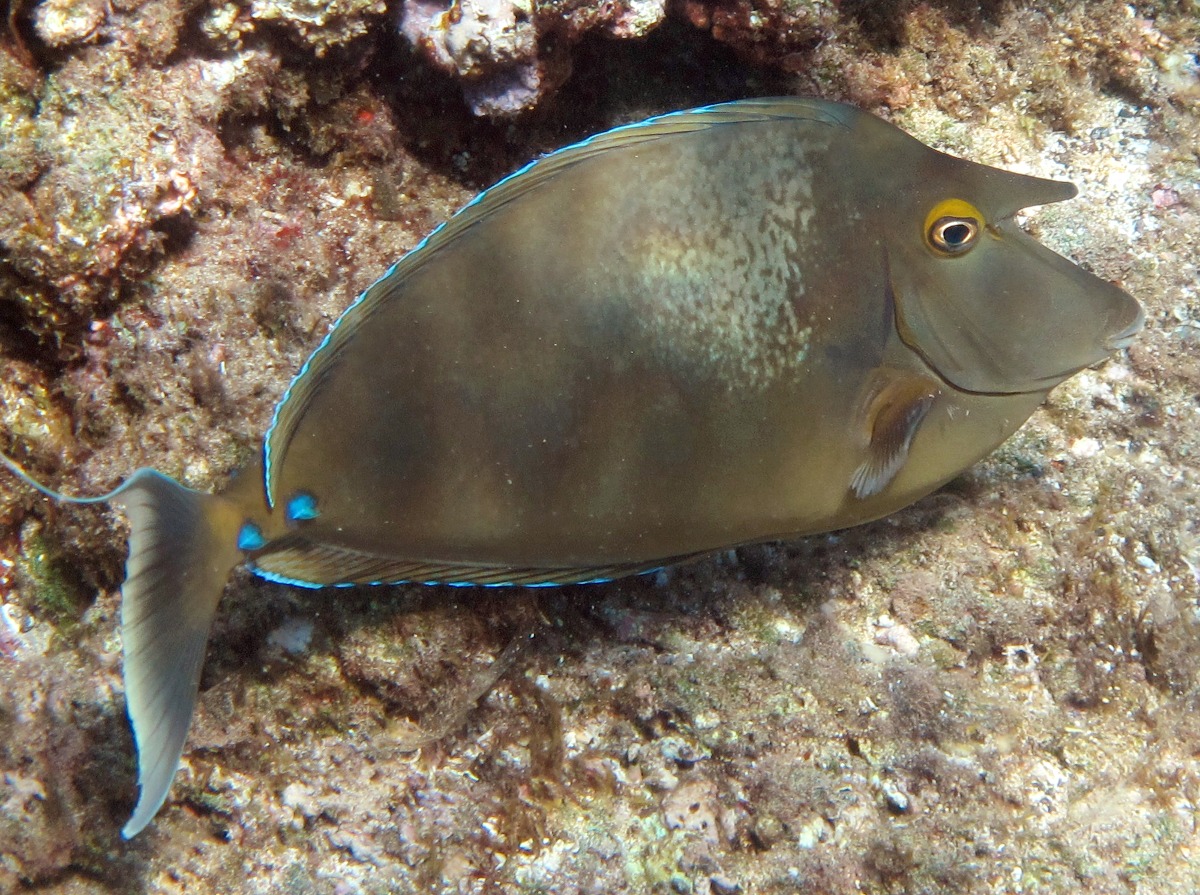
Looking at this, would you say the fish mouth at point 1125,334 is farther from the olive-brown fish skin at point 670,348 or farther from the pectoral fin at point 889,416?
the pectoral fin at point 889,416

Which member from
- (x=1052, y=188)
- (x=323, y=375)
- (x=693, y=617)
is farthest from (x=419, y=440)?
(x=1052, y=188)

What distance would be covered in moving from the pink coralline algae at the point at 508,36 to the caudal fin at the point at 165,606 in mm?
1577

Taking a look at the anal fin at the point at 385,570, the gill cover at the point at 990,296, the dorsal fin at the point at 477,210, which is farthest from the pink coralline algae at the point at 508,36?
the anal fin at the point at 385,570

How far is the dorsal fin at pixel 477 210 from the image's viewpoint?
1.92m

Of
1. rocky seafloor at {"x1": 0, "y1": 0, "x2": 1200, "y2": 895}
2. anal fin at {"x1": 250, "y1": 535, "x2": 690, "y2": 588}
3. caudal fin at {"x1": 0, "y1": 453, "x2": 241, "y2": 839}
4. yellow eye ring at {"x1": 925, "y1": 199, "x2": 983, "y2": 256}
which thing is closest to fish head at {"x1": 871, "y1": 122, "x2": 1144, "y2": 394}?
yellow eye ring at {"x1": 925, "y1": 199, "x2": 983, "y2": 256}

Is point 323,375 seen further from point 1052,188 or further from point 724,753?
point 1052,188

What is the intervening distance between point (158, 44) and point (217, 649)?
1980 millimetres

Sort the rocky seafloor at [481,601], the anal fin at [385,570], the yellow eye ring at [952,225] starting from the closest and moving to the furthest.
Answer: the yellow eye ring at [952,225]
the anal fin at [385,570]
the rocky seafloor at [481,601]

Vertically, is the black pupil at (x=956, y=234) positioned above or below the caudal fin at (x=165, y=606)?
above

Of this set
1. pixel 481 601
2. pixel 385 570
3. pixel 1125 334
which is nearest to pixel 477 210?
Answer: pixel 385 570

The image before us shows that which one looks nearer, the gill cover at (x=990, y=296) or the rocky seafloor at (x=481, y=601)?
the gill cover at (x=990, y=296)

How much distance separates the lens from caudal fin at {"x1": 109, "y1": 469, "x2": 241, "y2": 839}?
186 centimetres

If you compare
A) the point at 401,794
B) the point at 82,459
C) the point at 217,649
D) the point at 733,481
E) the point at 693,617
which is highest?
the point at 733,481

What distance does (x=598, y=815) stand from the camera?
2418mm
